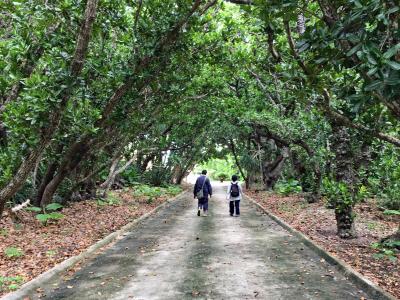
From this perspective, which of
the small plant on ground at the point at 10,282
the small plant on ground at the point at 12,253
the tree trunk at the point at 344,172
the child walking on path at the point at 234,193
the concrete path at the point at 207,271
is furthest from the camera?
the child walking on path at the point at 234,193

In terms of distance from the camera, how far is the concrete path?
22.5 feet

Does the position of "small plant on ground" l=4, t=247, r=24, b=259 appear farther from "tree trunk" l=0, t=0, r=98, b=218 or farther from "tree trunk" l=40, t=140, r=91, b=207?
"tree trunk" l=40, t=140, r=91, b=207

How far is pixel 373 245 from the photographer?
1055 centimetres

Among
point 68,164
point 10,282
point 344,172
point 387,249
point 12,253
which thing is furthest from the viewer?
point 68,164

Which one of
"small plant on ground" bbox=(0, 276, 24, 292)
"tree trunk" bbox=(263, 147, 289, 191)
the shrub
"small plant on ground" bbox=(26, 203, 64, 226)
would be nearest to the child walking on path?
"small plant on ground" bbox=(26, 203, 64, 226)

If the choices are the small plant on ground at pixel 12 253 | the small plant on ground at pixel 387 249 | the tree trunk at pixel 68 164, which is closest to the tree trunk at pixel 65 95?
the small plant on ground at pixel 12 253

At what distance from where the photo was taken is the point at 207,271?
27.0 feet

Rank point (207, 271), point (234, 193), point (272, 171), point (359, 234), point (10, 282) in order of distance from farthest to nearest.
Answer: point (272, 171), point (234, 193), point (359, 234), point (207, 271), point (10, 282)

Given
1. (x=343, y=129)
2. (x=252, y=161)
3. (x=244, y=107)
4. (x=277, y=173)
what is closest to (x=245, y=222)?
(x=343, y=129)

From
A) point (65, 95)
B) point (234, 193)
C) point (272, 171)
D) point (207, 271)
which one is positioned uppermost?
point (65, 95)

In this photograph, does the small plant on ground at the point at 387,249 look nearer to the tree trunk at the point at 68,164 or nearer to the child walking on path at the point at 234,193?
the child walking on path at the point at 234,193

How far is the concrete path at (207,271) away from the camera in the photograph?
6867 mm

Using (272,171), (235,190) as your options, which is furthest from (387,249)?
(272,171)

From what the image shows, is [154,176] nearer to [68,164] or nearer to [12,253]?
[68,164]
